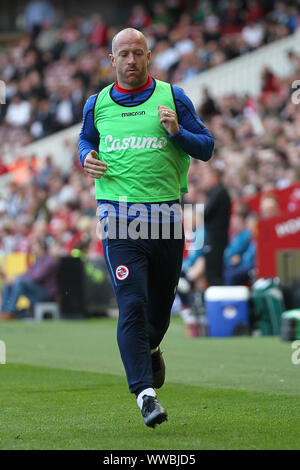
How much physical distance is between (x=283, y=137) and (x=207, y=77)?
6.57 metres

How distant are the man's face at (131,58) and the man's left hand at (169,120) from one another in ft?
1.01

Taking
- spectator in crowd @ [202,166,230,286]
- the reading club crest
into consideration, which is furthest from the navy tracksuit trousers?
spectator in crowd @ [202,166,230,286]

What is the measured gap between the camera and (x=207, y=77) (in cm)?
2319

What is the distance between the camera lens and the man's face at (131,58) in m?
5.83

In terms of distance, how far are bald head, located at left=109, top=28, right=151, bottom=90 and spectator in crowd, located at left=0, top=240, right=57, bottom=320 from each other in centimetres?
1198

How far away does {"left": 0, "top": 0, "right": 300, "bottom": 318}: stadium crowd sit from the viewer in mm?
17438

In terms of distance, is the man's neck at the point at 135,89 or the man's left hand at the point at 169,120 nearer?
the man's left hand at the point at 169,120

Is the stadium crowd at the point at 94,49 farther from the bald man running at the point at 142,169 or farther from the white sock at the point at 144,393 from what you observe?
the white sock at the point at 144,393

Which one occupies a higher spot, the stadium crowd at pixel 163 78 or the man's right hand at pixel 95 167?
the stadium crowd at pixel 163 78

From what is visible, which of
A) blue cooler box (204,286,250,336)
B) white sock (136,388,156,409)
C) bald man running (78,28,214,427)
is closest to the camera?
white sock (136,388,156,409)

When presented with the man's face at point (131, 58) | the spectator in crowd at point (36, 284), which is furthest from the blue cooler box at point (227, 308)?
the man's face at point (131, 58)

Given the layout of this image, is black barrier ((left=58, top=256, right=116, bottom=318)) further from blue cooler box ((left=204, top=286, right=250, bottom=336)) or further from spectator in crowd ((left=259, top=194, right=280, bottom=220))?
blue cooler box ((left=204, top=286, right=250, bottom=336))

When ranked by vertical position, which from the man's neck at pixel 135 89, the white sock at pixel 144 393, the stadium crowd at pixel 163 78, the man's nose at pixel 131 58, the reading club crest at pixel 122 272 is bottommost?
the white sock at pixel 144 393
